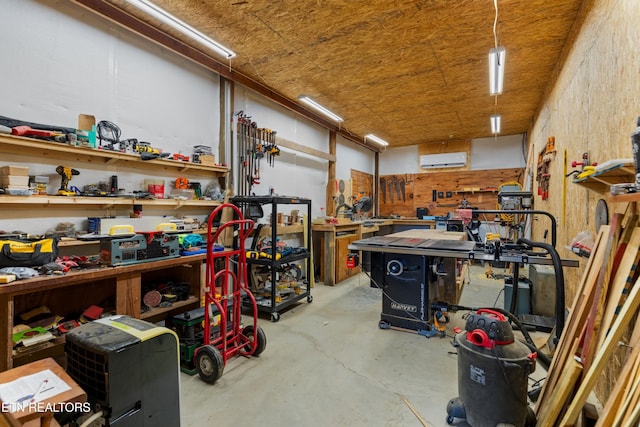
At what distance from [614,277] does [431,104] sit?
4.56m

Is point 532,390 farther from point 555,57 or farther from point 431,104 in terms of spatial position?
point 431,104

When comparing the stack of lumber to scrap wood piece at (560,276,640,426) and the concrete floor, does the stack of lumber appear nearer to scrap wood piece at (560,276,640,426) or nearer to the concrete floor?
scrap wood piece at (560,276,640,426)

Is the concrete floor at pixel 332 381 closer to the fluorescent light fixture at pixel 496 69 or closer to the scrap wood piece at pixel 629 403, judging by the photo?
the scrap wood piece at pixel 629 403

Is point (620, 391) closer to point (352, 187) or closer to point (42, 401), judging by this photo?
point (42, 401)

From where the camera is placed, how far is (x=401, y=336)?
3.22 meters

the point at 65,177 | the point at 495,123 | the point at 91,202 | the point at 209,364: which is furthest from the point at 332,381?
the point at 495,123

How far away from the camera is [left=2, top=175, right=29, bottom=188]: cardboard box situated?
209cm

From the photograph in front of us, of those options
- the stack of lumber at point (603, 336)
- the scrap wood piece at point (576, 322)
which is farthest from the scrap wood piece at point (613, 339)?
the scrap wood piece at point (576, 322)

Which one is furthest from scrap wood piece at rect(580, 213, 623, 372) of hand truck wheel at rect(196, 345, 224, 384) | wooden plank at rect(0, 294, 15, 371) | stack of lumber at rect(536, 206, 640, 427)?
wooden plank at rect(0, 294, 15, 371)

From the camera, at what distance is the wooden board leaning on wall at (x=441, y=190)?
311 inches

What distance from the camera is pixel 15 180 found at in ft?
6.95

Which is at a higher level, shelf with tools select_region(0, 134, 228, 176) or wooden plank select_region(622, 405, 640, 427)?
shelf with tools select_region(0, 134, 228, 176)

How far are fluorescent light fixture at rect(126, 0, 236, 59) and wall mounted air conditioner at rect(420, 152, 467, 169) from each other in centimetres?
651

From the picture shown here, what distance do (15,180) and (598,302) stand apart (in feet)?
12.3
